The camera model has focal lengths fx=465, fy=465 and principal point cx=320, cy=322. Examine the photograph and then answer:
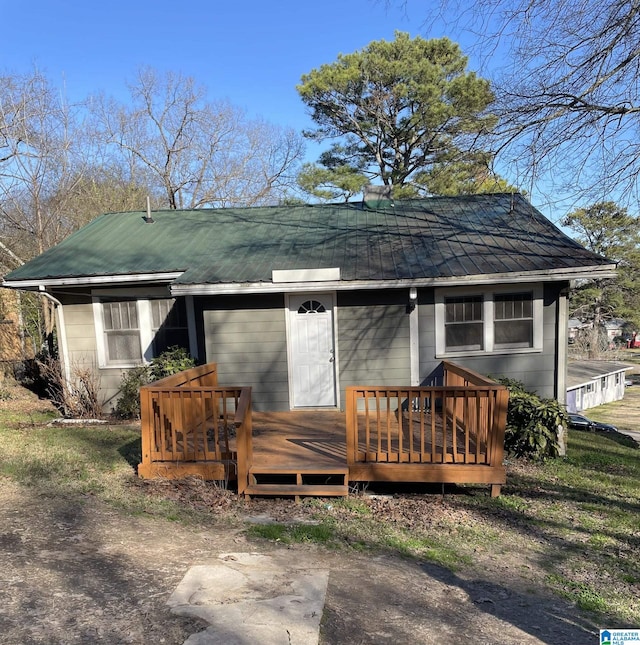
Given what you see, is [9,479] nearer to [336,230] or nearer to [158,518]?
[158,518]

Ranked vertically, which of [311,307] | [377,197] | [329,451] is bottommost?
[329,451]

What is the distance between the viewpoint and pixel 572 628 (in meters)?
2.91

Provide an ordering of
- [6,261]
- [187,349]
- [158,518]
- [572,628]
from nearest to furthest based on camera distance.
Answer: [572,628] < [158,518] < [187,349] < [6,261]

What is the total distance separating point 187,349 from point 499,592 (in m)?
6.61

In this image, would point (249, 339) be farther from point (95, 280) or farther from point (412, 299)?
point (95, 280)

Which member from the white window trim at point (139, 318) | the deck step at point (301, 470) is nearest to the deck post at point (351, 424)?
the deck step at point (301, 470)

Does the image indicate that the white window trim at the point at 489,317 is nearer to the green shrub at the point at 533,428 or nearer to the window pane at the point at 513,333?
the window pane at the point at 513,333

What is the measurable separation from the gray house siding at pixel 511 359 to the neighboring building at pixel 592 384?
764 inches

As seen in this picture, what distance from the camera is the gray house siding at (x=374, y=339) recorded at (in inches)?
296

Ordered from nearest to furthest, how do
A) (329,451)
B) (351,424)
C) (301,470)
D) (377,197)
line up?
(351,424) → (301,470) → (329,451) → (377,197)

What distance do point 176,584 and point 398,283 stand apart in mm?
5017

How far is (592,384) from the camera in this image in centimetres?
2952

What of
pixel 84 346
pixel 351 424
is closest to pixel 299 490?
pixel 351 424

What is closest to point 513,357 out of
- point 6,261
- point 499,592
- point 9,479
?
point 499,592
